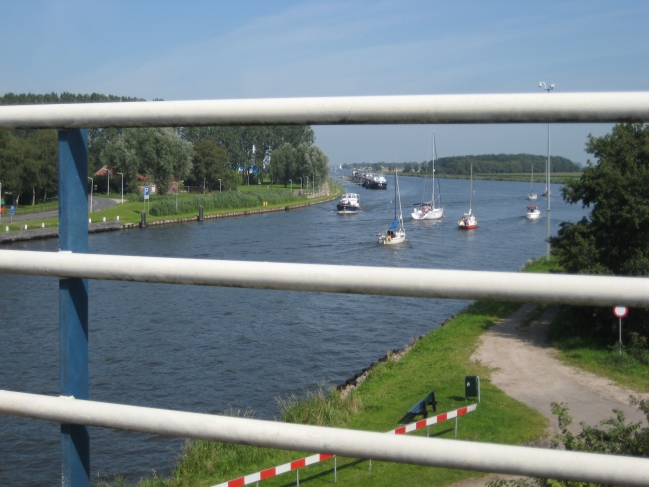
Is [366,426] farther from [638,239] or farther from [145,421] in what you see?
[145,421]

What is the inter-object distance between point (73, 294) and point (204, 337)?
55.4ft

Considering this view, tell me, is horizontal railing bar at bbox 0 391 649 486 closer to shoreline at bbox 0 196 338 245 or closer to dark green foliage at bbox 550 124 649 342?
dark green foliage at bbox 550 124 649 342

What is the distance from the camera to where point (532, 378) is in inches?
279

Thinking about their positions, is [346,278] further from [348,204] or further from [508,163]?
[348,204]

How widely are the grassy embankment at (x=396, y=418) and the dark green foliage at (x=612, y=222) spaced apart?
209 cm

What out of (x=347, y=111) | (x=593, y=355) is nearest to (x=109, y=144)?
(x=347, y=111)

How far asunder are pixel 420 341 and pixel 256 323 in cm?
575

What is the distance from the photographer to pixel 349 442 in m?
0.98

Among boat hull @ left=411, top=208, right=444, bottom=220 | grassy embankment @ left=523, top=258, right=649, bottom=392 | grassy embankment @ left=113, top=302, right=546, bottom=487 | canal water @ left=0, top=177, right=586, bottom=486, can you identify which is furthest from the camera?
boat hull @ left=411, top=208, right=444, bottom=220

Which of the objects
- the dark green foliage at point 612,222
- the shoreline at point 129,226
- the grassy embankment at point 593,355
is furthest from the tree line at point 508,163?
the shoreline at point 129,226

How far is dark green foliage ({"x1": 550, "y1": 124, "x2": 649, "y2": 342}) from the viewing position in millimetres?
11953

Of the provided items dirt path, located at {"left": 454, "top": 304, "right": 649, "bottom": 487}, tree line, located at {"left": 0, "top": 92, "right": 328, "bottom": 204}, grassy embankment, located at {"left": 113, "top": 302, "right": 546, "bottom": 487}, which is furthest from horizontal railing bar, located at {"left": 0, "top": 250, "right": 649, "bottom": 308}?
dirt path, located at {"left": 454, "top": 304, "right": 649, "bottom": 487}

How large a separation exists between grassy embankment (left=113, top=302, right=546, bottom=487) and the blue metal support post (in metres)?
2.56

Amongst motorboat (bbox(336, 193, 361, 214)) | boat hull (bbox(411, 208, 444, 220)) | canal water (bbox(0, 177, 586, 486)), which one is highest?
motorboat (bbox(336, 193, 361, 214))
